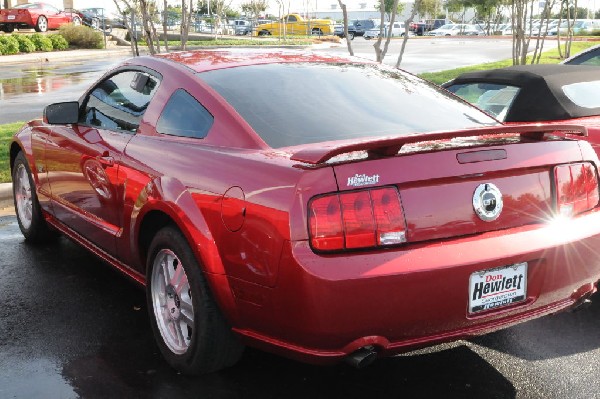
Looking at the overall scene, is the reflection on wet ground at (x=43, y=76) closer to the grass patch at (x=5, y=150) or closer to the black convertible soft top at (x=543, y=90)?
the grass patch at (x=5, y=150)

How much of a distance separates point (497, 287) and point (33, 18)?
38.1 metres

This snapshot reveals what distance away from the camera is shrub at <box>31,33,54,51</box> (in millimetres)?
32656

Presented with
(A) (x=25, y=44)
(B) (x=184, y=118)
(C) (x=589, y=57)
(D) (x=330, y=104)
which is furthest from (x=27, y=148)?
(A) (x=25, y=44)

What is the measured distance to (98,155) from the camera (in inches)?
185

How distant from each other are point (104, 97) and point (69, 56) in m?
28.6

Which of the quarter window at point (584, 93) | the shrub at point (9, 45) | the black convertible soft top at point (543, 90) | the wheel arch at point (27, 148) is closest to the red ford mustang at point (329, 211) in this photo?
the wheel arch at point (27, 148)

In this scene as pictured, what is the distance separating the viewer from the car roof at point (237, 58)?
4426 millimetres

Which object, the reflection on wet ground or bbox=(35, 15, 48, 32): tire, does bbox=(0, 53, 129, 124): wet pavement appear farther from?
bbox=(35, 15, 48, 32): tire

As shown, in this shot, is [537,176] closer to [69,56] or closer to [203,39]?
[69,56]

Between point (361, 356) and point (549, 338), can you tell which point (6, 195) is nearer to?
point (549, 338)

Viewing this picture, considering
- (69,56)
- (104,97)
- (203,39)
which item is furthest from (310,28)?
(104,97)

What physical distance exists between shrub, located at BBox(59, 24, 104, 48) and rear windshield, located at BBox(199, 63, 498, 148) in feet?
112

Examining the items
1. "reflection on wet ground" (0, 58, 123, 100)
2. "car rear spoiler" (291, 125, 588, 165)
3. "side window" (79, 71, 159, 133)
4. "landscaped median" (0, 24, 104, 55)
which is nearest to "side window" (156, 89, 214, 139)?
"side window" (79, 71, 159, 133)

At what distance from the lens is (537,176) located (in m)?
3.55
